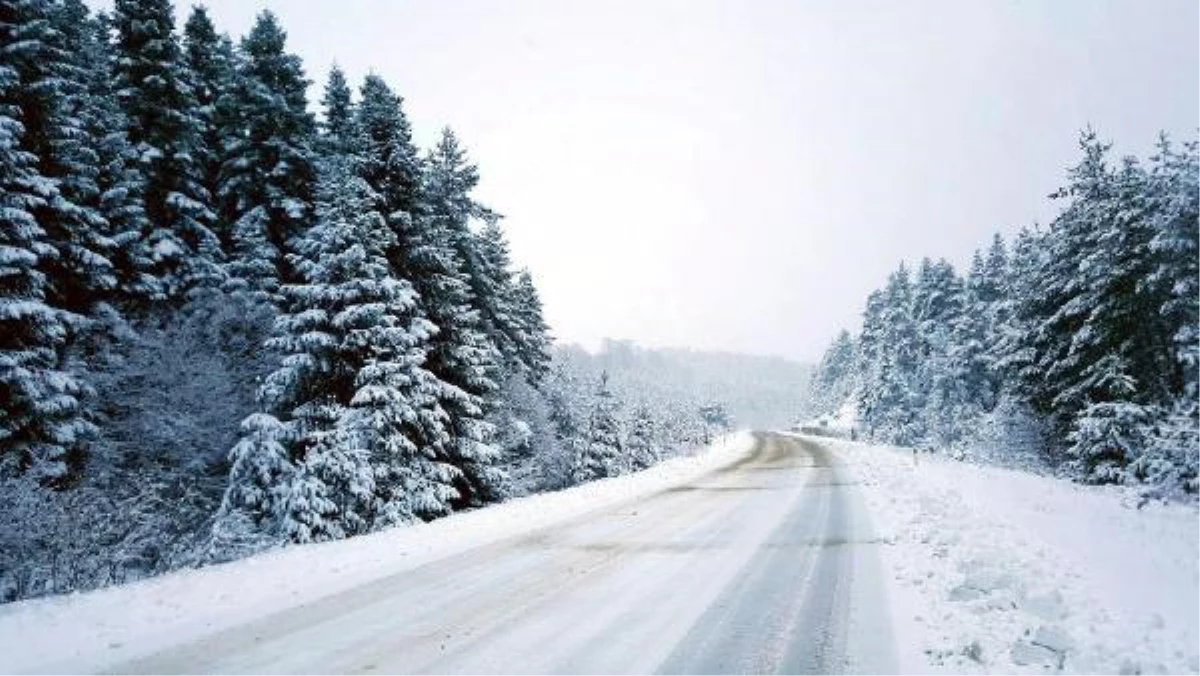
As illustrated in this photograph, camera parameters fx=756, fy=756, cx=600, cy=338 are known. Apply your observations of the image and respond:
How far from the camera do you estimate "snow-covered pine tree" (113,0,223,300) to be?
24.1 meters

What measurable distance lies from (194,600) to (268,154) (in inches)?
889

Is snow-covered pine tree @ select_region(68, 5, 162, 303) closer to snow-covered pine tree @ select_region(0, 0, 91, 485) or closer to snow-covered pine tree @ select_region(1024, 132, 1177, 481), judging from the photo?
snow-covered pine tree @ select_region(0, 0, 91, 485)

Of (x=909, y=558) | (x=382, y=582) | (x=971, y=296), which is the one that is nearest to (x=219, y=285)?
(x=382, y=582)

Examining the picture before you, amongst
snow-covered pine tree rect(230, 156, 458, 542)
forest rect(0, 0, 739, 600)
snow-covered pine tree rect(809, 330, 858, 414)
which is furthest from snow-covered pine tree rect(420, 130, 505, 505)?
snow-covered pine tree rect(809, 330, 858, 414)

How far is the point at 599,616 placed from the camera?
8.21 meters

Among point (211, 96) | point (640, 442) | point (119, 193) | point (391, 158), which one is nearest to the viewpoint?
point (391, 158)

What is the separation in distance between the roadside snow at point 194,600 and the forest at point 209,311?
3.35 meters

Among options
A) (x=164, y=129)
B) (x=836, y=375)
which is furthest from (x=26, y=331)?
(x=836, y=375)

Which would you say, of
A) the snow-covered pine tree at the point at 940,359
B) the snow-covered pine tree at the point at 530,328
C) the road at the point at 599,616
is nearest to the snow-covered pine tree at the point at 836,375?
Answer: the snow-covered pine tree at the point at 940,359

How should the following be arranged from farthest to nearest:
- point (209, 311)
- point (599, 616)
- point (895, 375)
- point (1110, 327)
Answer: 1. point (895, 375)
2. point (1110, 327)
3. point (209, 311)
4. point (599, 616)

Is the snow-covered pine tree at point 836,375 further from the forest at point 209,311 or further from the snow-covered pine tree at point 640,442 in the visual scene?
the forest at point 209,311

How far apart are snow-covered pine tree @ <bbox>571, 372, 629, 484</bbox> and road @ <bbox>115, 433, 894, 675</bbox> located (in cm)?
2770

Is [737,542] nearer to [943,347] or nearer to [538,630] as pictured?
[538,630]

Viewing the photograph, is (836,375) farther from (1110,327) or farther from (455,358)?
(455,358)
